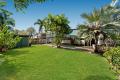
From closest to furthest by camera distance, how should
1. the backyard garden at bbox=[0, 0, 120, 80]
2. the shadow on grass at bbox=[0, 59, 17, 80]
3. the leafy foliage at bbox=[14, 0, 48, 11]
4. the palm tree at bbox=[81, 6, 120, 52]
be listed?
the leafy foliage at bbox=[14, 0, 48, 11]
the shadow on grass at bbox=[0, 59, 17, 80]
the backyard garden at bbox=[0, 0, 120, 80]
the palm tree at bbox=[81, 6, 120, 52]

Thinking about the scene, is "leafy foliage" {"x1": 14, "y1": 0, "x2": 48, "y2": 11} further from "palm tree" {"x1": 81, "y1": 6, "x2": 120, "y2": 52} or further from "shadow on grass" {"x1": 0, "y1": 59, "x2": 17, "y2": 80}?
"palm tree" {"x1": 81, "y1": 6, "x2": 120, "y2": 52}

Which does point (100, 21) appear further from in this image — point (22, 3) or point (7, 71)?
point (22, 3)

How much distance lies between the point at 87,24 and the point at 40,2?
27.2 meters

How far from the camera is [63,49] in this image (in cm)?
3628

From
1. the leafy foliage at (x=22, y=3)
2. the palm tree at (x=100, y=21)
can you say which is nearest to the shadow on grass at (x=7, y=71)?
the leafy foliage at (x=22, y=3)

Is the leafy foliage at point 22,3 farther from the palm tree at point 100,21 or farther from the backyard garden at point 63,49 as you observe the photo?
the palm tree at point 100,21

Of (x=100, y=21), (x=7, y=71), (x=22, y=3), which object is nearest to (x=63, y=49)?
(x=100, y=21)

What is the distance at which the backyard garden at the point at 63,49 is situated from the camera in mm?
16362

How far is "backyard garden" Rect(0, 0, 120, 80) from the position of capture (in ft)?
53.7

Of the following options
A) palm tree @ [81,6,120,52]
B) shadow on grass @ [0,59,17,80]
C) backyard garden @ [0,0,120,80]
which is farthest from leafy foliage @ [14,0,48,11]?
palm tree @ [81,6,120,52]

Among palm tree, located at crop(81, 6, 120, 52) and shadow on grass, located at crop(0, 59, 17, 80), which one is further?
palm tree, located at crop(81, 6, 120, 52)

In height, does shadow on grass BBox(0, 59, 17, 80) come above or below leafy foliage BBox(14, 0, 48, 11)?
below

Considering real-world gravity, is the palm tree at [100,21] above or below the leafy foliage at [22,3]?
above

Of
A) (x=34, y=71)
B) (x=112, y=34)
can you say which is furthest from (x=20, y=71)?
(x=112, y=34)
